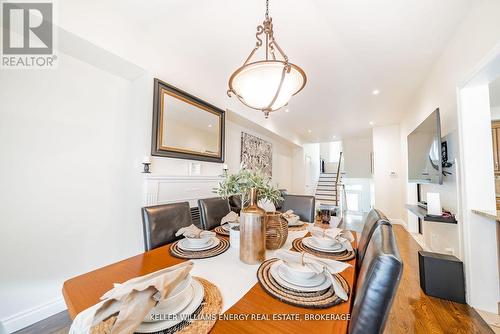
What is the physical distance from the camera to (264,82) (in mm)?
1281

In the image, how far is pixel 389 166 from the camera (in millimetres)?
5051

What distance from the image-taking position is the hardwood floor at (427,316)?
1.46 meters

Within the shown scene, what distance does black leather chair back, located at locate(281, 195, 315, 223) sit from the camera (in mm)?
2161

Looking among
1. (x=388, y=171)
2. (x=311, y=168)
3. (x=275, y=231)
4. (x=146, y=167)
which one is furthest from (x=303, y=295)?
(x=311, y=168)

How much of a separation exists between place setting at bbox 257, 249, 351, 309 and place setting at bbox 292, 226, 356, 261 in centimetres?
27

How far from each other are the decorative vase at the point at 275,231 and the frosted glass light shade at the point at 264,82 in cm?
82

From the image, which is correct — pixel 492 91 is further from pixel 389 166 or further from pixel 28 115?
pixel 28 115

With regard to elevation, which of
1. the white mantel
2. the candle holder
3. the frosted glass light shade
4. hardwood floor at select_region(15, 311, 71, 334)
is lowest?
hardwood floor at select_region(15, 311, 71, 334)

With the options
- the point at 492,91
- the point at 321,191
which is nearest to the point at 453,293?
the point at 492,91

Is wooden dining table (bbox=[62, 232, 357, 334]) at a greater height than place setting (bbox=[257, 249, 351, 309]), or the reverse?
place setting (bbox=[257, 249, 351, 309])

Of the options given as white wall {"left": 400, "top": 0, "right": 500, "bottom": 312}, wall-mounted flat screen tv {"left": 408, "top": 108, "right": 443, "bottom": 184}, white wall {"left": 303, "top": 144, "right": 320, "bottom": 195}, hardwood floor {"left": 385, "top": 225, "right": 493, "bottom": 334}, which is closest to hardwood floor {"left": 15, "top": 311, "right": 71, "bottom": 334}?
hardwood floor {"left": 385, "top": 225, "right": 493, "bottom": 334}

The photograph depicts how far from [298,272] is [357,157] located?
8230 millimetres

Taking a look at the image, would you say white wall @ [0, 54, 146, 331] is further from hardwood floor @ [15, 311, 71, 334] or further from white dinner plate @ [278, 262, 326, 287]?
white dinner plate @ [278, 262, 326, 287]

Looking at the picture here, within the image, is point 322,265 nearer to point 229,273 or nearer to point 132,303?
point 229,273
